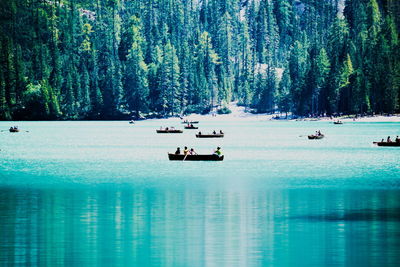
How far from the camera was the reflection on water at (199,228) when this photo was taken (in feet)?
105

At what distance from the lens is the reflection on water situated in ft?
105

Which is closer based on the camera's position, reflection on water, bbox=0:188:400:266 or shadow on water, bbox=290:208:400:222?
reflection on water, bbox=0:188:400:266

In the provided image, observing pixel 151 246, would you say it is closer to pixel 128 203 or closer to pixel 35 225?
pixel 35 225

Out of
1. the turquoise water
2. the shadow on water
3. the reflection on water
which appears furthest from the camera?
the shadow on water

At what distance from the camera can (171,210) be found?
46.2 m

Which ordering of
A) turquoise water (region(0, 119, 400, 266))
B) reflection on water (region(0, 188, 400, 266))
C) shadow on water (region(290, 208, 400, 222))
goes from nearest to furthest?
reflection on water (region(0, 188, 400, 266))
turquoise water (region(0, 119, 400, 266))
shadow on water (region(290, 208, 400, 222))

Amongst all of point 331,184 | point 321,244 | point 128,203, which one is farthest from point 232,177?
point 321,244

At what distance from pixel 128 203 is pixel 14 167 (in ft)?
111

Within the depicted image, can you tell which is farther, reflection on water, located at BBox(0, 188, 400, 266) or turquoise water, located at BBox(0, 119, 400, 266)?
turquoise water, located at BBox(0, 119, 400, 266)

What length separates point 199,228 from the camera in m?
39.2

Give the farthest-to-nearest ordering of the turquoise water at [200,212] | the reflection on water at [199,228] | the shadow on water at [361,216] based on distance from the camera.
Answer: the shadow on water at [361,216] < the turquoise water at [200,212] < the reflection on water at [199,228]

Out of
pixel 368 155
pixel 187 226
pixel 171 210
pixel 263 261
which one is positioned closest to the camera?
pixel 263 261

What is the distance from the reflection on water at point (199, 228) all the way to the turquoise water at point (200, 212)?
57 mm

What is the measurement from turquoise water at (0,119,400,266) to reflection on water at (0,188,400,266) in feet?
0.19
